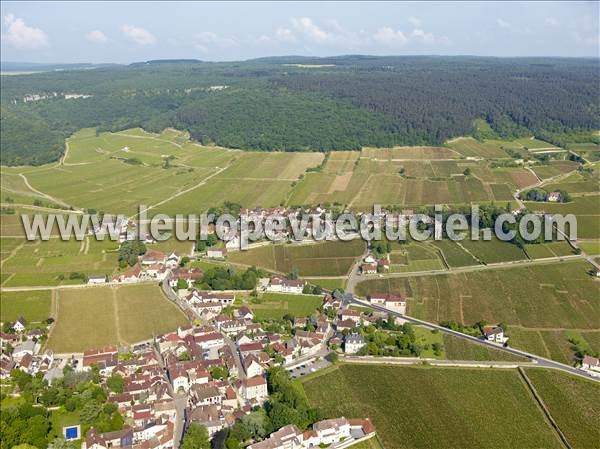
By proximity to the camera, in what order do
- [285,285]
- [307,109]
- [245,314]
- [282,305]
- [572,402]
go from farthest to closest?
1. [307,109]
2. [285,285]
3. [282,305]
4. [245,314]
5. [572,402]

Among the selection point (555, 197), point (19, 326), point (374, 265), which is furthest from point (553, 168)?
point (19, 326)

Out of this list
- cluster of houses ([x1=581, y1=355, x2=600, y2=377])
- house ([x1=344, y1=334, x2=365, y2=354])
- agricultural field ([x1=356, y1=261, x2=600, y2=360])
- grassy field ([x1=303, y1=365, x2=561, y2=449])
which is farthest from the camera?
agricultural field ([x1=356, y1=261, x2=600, y2=360])

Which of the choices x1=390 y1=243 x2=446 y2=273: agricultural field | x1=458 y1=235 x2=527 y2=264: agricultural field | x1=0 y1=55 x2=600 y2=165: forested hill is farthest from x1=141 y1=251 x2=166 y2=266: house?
x1=0 y1=55 x2=600 y2=165: forested hill

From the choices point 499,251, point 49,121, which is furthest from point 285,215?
point 49,121

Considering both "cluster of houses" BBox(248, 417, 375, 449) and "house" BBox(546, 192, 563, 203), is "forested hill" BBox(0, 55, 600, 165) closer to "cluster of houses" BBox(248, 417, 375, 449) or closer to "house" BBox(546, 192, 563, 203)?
"house" BBox(546, 192, 563, 203)

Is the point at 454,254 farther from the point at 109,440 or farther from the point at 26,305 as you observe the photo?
the point at 26,305
